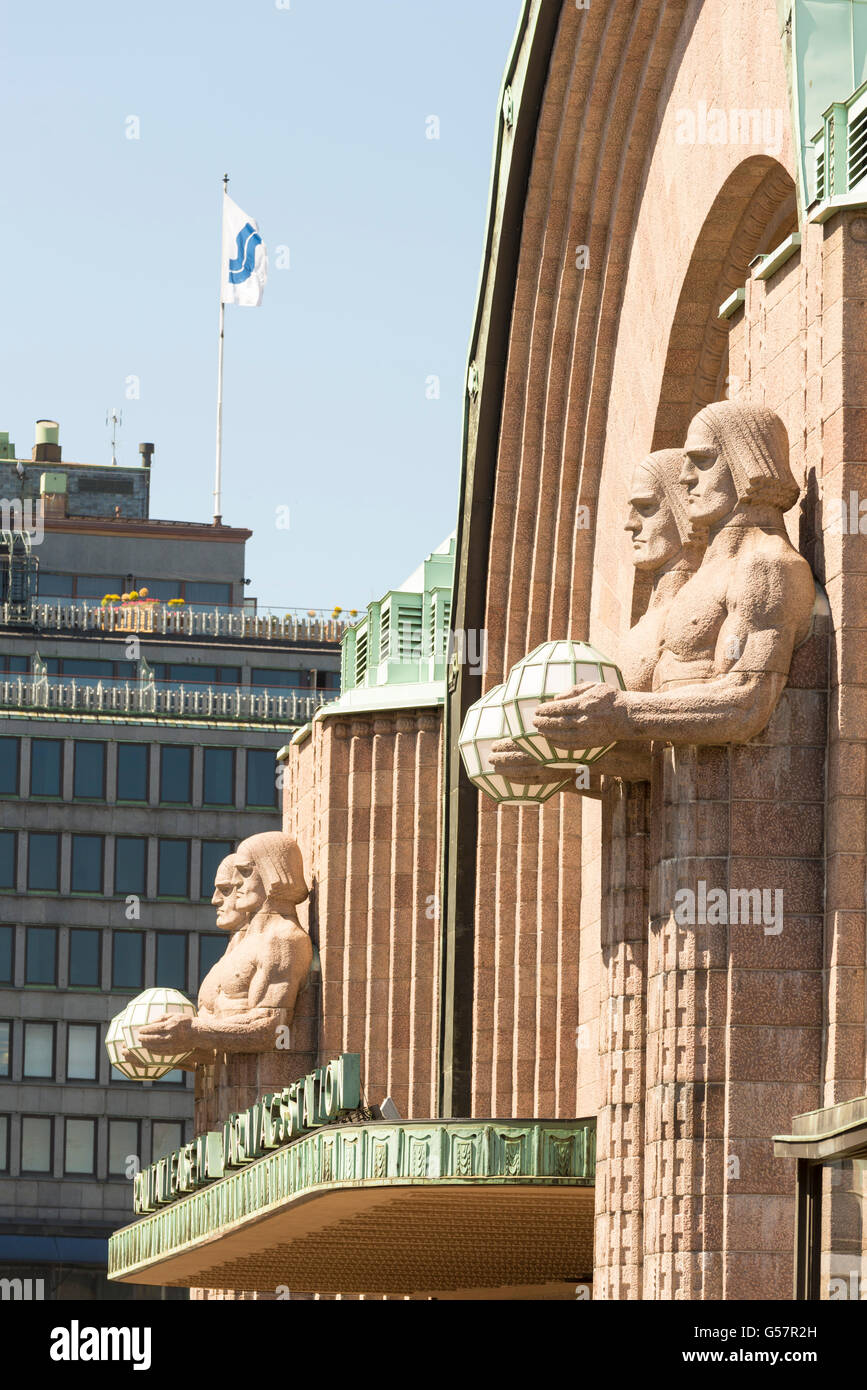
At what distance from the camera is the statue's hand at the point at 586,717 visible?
1911cm

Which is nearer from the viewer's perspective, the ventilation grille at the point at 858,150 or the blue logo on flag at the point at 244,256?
the ventilation grille at the point at 858,150

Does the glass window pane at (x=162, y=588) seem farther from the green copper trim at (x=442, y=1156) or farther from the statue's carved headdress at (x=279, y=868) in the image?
the green copper trim at (x=442, y=1156)

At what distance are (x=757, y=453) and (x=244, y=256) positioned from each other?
50.8 metres

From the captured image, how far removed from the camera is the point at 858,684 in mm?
18781

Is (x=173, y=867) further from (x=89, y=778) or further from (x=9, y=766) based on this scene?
(x=9, y=766)

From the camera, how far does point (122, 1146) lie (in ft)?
215

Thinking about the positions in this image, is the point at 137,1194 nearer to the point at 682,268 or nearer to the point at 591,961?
the point at 591,961

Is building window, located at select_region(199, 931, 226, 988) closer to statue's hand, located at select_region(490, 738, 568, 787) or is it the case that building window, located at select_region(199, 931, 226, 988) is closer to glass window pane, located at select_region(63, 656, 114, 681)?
glass window pane, located at select_region(63, 656, 114, 681)

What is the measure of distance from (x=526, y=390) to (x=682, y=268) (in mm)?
4802

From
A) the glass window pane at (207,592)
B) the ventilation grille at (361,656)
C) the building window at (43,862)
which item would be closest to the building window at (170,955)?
the building window at (43,862)

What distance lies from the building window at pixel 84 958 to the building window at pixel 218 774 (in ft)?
14.3

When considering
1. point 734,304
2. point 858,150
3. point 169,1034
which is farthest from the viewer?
point 169,1034

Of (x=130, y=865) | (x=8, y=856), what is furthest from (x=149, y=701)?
(x=8, y=856)
